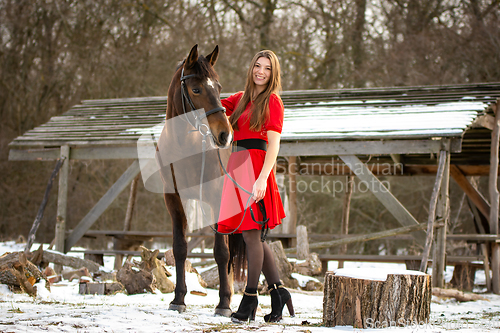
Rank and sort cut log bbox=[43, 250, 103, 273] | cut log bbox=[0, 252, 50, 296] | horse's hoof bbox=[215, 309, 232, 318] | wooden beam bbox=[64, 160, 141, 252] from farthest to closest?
wooden beam bbox=[64, 160, 141, 252] → cut log bbox=[43, 250, 103, 273] → cut log bbox=[0, 252, 50, 296] → horse's hoof bbox=[215, 309, 232, 318]

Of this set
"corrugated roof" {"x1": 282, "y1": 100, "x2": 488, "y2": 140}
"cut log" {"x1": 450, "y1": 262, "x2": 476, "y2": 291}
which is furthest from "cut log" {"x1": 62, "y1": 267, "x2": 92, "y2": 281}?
"cut log" {"x1": 450, "y1": 262, "x2": 476, "y2": 291}

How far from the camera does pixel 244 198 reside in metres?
3.17

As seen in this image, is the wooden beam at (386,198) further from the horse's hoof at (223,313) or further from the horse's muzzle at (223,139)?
the horse's muzzle at (223,139)

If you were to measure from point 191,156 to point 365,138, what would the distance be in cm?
409

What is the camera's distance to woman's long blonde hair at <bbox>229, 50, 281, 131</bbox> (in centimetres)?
319

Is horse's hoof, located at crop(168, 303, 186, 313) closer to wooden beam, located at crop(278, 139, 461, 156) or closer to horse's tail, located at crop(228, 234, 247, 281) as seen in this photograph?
horse's tail, located at crop(228, 234, 247, 281)

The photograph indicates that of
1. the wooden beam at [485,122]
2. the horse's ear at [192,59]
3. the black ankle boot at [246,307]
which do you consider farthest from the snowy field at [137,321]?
the wooden beam at [485,122]

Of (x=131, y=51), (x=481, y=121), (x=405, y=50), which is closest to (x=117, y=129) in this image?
(x=481, y=121)

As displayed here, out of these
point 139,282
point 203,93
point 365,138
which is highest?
point 365,138

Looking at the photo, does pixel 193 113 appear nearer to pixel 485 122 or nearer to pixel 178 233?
pixel 178 233

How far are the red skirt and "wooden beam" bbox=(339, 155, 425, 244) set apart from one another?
4038 mm

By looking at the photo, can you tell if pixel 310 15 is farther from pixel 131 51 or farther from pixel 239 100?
pixel 239 100

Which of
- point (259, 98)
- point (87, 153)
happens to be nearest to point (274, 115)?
point (259, 98)

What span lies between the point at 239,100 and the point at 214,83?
22cm
